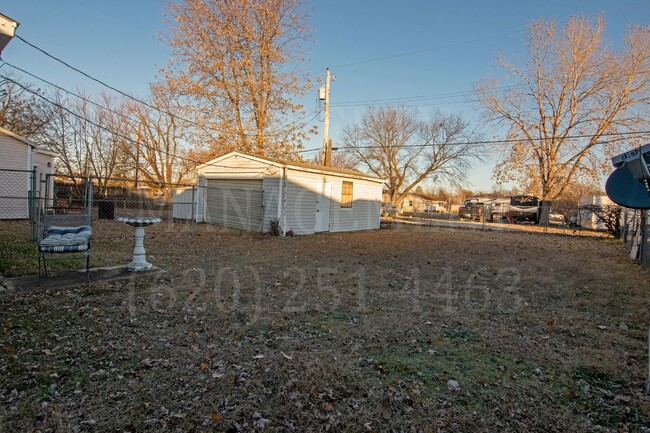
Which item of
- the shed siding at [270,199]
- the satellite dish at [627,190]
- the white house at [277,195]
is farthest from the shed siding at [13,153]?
the satellite dish at [627,190]

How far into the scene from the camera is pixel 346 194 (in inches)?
646

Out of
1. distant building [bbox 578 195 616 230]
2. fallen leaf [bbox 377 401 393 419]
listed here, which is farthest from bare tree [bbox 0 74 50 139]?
distant building [bbox 578 195 616 230]

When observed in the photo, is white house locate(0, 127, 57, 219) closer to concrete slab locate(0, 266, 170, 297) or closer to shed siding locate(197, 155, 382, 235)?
shed siding locate(197, 155, 382, 235)

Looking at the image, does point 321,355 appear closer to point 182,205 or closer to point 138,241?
point 138,241

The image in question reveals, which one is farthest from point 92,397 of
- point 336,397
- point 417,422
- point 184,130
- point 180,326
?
point 184,130

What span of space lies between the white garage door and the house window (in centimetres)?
417

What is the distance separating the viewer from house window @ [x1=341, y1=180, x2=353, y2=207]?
1614cm

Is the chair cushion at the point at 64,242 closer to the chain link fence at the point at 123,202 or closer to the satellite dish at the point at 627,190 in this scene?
the satellite dish at the point at 627,190

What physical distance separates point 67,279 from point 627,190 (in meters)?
7.54

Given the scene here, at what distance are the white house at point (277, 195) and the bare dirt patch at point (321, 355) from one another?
6.78 metres

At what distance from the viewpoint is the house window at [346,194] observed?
1614 cm

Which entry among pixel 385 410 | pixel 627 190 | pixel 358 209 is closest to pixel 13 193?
pixel 358 209

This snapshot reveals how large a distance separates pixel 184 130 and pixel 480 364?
850 inches

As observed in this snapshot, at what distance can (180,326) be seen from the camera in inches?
158
